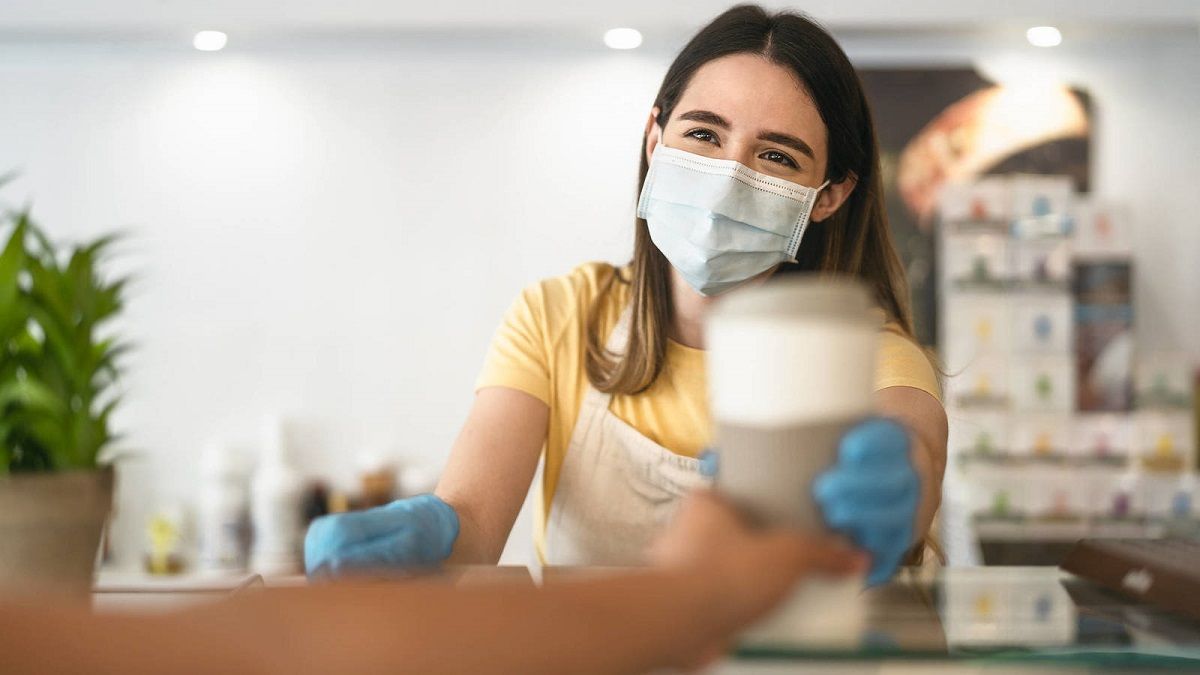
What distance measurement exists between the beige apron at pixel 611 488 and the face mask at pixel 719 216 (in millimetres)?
173

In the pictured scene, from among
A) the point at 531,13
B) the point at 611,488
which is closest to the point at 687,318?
the point at 611,488

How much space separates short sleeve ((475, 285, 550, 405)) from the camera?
4.65ft

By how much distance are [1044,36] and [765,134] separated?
187cm

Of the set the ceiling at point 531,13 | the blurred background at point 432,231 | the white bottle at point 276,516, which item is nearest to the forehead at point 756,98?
the ceiling at point 531,13

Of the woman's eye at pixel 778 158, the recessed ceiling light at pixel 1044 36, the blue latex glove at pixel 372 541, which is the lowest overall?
the blue latex glove at pixel 372 541

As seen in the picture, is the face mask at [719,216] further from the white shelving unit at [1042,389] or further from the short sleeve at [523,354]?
the white shelving unit at [1042,389]

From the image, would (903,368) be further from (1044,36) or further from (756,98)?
(1044,36)

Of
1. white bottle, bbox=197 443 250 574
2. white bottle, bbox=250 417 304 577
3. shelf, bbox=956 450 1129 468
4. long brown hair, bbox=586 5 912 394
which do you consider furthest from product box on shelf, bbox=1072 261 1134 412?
white bottle, bbox=197 443 250 574

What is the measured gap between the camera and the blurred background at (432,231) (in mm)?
2887

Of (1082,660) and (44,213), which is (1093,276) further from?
(44,213)

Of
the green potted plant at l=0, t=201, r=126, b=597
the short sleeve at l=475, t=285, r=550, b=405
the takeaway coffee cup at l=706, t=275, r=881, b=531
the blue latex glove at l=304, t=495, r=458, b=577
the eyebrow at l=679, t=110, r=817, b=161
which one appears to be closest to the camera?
the takeaway coffee cup at l=706, t=275, r=881, b=531

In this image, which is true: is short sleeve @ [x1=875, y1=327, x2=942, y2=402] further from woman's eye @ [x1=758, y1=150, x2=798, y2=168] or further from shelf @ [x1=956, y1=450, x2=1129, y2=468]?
shelf @ [x1=956, y1=450, x2=1129, y2=468]

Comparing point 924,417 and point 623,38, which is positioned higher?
point 623,38

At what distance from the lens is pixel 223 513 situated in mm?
2766
